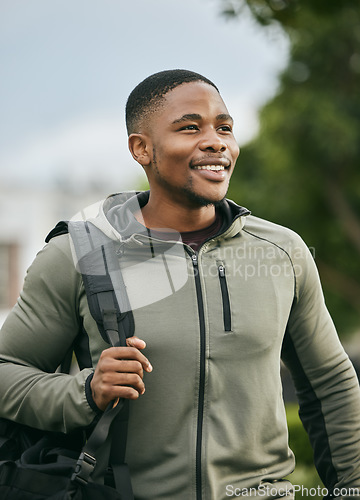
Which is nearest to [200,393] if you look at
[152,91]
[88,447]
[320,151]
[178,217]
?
[88,447]

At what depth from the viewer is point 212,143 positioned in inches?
99.1

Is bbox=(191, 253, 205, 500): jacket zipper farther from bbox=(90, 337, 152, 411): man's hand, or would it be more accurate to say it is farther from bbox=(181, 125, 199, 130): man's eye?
bbox=(181, 125, 199, 130): man's eye

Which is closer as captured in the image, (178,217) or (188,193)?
(188,193)

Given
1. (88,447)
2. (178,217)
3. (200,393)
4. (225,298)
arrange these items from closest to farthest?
(88,447) → (200,393) → (225,298) → (178,217)

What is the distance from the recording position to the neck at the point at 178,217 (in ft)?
8.79

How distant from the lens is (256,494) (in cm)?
238

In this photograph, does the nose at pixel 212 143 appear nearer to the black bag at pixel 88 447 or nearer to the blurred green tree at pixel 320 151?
the black bag at pixel 88 447

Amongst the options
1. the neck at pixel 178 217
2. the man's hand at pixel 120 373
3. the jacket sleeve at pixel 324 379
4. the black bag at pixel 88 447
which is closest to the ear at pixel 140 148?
the neck at pixel 178 217

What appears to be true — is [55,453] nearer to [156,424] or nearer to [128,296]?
[156,424]

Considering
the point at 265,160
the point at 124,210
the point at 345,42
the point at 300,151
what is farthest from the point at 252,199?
the point at 124,210

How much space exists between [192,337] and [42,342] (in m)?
0.55

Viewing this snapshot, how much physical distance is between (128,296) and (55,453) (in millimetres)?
607

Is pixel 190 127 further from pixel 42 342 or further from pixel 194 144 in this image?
pixel 42 342

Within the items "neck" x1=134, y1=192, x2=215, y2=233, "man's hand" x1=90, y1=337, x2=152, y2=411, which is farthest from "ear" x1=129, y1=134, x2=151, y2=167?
"man's hand" x1=90, y1=337, x2=152, y2=411
